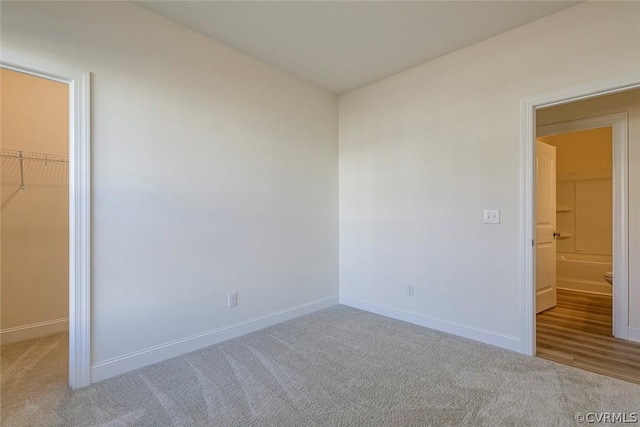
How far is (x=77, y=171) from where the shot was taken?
2.00 metres

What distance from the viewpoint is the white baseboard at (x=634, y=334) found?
272 cm

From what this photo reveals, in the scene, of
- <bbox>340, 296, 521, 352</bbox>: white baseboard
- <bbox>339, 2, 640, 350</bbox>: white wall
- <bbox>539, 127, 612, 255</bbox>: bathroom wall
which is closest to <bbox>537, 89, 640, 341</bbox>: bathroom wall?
<bbox>339, 2, 640, 350</bbox>: white wall

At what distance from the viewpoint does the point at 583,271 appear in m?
4.67

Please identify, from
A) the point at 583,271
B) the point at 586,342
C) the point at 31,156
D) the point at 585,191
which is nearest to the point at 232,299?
the point at 31,156

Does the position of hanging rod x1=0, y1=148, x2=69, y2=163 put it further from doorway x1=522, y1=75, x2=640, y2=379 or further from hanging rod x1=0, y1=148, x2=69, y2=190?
doorway x1=522, y1=75, x2=640, y2=379

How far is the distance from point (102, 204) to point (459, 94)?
3.16 meters

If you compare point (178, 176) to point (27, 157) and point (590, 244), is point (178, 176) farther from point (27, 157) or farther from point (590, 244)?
point (590, 244)

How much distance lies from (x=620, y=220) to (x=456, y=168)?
1.58m

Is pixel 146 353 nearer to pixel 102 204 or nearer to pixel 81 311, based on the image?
pixel 81 311

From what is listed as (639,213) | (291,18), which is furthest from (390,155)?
(639,213)

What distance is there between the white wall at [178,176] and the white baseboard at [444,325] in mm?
757

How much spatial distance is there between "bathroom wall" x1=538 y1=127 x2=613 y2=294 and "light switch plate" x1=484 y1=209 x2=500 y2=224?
286cm

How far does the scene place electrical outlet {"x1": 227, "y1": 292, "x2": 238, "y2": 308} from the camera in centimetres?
283

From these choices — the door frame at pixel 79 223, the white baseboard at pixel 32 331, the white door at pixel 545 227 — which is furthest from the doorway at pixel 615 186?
the white baseboard at pixel 32 331
